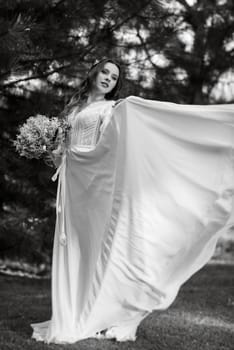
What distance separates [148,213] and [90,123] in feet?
2.70

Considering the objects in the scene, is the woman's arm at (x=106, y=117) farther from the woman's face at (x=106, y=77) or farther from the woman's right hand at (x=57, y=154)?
the woman's right hand at (x=57, y=154)

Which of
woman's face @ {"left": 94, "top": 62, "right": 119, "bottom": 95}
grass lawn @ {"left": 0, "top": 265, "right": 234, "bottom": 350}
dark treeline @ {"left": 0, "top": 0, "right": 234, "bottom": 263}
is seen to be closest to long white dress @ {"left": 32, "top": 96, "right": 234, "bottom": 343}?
grass lawn @ {"left": 0, "top": 265, "right": 234, "bottom": 350}

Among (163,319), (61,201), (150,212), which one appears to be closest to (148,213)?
(150,212)

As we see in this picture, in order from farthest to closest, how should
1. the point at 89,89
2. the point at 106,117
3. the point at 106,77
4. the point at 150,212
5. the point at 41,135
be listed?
1. the point at 89,89
2. the point at 106,77
3. the point at 41,135
4. the point at 106,117
5. the point at 150,212

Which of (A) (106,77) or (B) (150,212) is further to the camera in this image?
(A) (106,77)

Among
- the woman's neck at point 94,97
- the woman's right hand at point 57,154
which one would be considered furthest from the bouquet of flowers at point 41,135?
the woman's neck at point 94,97

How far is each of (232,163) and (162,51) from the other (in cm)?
276

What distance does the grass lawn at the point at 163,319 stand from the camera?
4.05 meters

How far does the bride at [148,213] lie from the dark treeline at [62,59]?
1.42 m

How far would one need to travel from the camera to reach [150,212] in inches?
162

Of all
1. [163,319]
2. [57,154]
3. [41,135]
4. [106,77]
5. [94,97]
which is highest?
[106,77]

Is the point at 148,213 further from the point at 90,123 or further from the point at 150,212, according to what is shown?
the point at 90,123

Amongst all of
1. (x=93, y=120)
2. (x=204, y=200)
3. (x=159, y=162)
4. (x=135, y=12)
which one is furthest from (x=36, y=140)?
(x=135, y=12)

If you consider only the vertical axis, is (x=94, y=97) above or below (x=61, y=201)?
above
